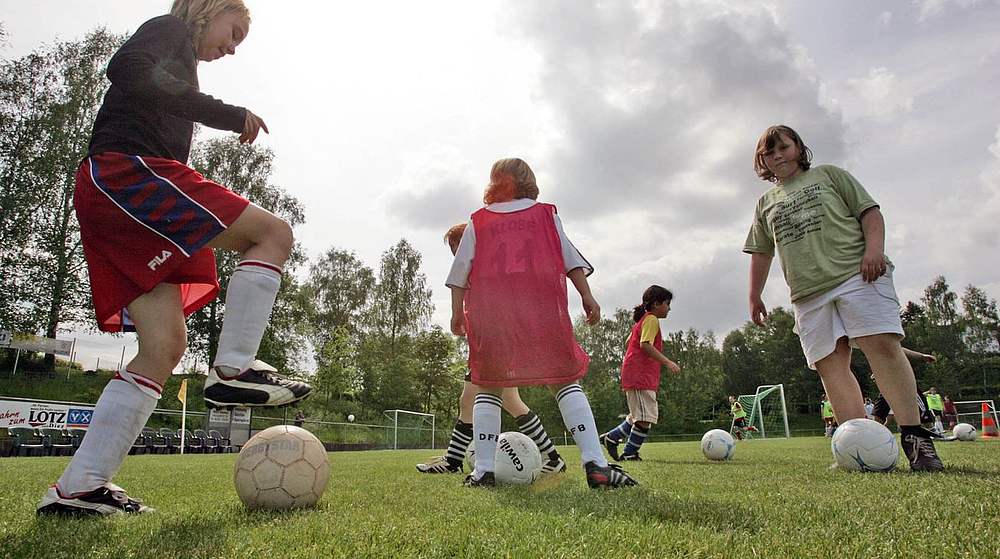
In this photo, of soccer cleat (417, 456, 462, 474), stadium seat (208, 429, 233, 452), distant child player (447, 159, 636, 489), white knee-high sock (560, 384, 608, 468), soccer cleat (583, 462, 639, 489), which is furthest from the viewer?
stadium seat (208, 429, 233, 452)

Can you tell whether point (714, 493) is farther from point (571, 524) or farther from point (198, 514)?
point (198, 514)

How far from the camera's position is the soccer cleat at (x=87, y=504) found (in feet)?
7.65

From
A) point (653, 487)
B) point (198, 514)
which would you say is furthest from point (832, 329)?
point (198, 514)

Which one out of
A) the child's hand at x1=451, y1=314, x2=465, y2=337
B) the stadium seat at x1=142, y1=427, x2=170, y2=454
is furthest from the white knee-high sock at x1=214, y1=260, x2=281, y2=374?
the stadium seat at x1=142, y1=427, x2=170, y2=454

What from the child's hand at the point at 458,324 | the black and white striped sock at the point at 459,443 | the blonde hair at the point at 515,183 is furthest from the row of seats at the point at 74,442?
the blonde hair at the point at 515,183

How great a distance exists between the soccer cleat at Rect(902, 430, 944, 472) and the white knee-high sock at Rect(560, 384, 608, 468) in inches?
87.4

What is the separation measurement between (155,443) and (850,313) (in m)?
21.7

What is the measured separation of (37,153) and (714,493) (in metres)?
27.6

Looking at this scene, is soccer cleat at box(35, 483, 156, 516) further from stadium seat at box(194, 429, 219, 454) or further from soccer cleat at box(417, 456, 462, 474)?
stadium seat at box(194, 429, 219, 454)

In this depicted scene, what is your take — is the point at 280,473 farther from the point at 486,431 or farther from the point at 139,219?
the point at 486,431

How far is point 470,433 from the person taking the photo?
570 cm

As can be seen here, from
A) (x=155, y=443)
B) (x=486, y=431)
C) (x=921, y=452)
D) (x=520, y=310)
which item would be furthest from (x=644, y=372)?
(x=155, y=443)

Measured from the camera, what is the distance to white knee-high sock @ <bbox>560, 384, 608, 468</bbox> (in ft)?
11.0

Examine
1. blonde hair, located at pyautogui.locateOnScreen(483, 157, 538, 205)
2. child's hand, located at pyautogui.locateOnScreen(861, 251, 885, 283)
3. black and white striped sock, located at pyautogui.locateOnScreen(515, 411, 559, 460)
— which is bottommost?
black and white striped sock, located at pyautogui.locateOnScreen(515, 411, 559, 460)
